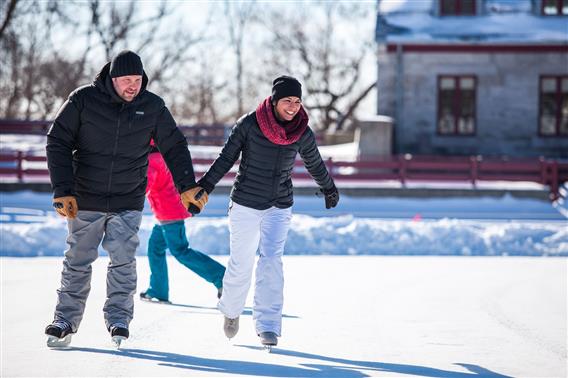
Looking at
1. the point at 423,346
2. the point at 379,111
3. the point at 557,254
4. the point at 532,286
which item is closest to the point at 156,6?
the point at 379,111

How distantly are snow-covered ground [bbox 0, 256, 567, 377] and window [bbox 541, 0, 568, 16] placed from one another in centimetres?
1794

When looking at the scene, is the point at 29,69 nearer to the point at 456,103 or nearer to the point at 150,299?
the point at 456,103

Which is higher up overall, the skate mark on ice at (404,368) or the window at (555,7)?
the window at (555,7)

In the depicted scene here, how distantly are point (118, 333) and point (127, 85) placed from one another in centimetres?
154

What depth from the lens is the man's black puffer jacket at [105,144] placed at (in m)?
6.28

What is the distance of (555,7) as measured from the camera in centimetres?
2805

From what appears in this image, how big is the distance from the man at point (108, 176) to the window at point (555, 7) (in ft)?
75.7


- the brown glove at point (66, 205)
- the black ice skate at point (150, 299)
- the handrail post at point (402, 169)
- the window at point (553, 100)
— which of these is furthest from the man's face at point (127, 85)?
the window at point (553, 100)

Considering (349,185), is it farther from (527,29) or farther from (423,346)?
(423,346)

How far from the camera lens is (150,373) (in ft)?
18.4

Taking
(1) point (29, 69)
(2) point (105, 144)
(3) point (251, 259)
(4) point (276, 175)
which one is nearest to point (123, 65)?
(2) point (105, 144)

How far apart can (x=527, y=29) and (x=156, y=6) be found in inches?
886

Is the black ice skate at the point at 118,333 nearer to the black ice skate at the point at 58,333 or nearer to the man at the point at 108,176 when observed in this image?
the man at the point at 108,176

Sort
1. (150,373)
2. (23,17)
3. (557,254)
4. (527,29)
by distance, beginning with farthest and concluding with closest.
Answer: (23,17) < (527,29) < (557,254) < (150,373)
